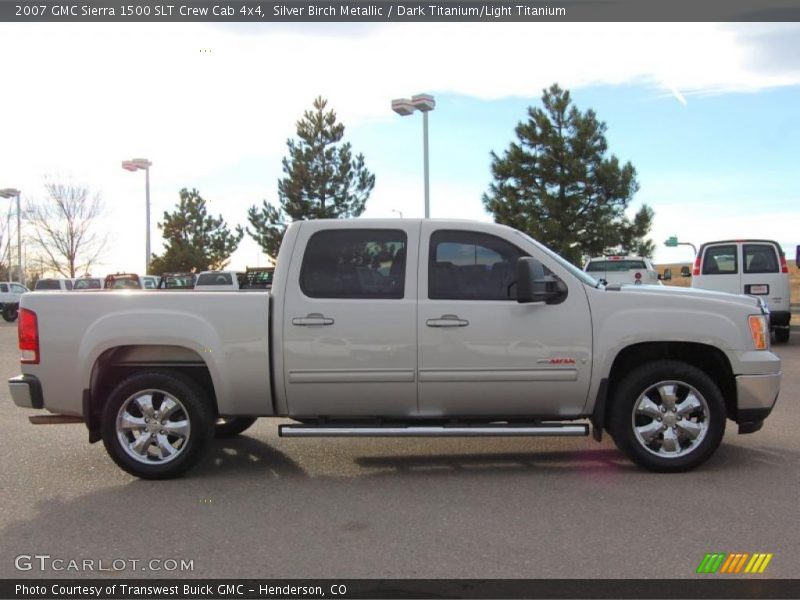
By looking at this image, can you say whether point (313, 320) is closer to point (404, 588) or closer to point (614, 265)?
point (404, 588)

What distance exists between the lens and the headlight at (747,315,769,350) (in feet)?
18.0

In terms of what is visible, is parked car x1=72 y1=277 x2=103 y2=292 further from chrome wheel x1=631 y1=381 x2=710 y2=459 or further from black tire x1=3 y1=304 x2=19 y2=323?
chrome wheel x1=631 y1=381 x2=710 y2=459

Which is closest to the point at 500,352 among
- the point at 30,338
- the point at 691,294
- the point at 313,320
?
the point at 313,320

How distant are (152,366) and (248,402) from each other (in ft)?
2.68

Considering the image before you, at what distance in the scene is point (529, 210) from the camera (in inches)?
1166

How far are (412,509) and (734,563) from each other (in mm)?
1899

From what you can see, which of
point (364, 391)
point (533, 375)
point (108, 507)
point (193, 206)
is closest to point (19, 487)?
point (108, 507)

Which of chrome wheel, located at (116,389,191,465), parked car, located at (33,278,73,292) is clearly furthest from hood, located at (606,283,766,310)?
parked car, located at (33,278,73,292)

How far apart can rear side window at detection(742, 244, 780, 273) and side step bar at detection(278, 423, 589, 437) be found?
11075 mm

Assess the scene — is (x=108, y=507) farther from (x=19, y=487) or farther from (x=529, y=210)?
(x=529, y=210)

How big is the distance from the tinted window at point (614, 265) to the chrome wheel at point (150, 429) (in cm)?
1388

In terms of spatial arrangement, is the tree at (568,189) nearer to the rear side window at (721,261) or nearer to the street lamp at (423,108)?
the street lamp at (423,108)

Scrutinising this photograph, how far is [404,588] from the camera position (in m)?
3.59

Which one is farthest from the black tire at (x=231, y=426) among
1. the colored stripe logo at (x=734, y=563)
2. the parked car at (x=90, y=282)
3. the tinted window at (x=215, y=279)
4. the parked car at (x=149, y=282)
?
the parked car at (x=90, y=282)
